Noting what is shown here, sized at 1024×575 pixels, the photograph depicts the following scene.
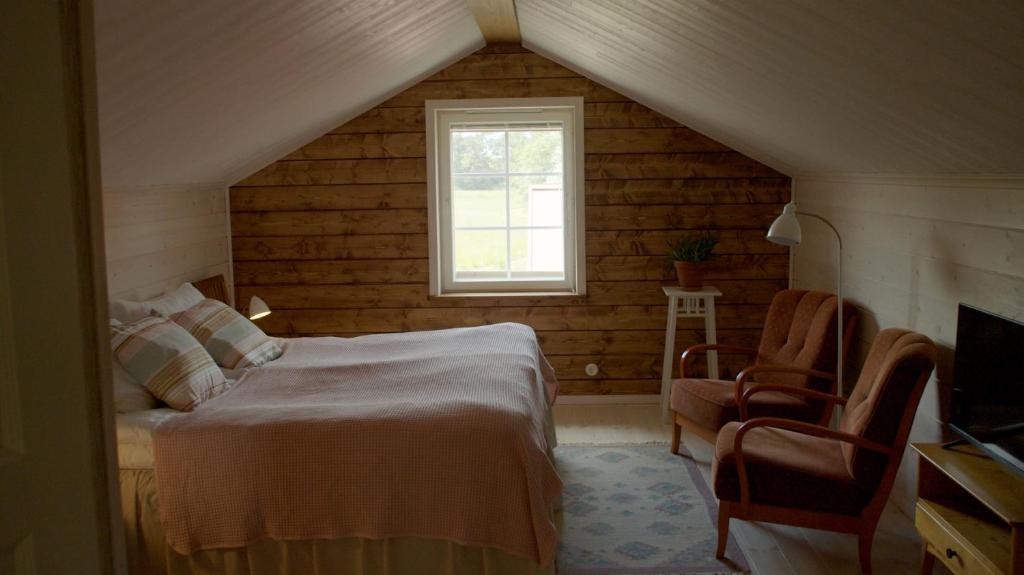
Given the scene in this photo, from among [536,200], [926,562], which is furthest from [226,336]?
[926,562]

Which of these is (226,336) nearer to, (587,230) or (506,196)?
(506,196)

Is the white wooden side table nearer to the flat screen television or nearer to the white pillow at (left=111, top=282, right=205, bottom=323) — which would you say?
the flat screen television

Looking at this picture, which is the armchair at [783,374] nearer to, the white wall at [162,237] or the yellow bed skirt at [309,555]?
the yellow bed skirt at [309,555]

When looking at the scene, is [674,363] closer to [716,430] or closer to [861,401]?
[716,430]

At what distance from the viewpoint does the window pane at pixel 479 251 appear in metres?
5.58

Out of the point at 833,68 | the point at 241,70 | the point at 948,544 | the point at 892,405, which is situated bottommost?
the point at 948,544

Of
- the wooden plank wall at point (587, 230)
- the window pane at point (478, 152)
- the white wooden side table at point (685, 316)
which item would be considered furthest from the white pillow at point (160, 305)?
the white wooden side table at point (685, 316)

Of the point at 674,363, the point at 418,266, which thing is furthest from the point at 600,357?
the point at 418,266

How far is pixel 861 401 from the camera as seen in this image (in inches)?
137

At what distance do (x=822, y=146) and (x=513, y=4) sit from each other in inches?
61.3

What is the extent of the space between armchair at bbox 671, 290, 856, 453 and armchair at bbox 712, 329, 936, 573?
64 cm

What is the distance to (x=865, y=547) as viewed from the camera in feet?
10.4

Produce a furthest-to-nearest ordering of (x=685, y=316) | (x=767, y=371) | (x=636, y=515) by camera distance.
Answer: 1. (x=685, y=316)
2. (x=767, y=371)
3. (x=636, y=515)

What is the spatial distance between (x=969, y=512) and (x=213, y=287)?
3.95m
